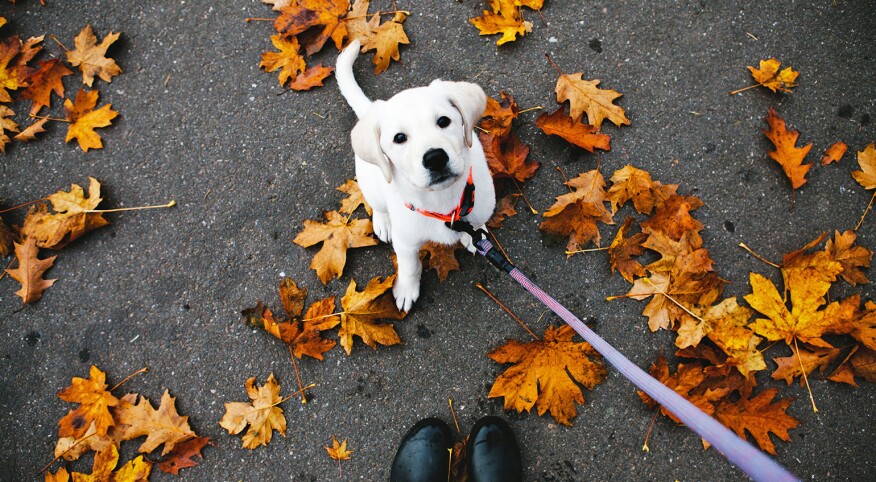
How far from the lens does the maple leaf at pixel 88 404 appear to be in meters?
2.77

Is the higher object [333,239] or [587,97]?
[587,97]

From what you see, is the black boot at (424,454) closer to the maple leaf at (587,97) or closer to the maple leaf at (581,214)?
the maple leaf at (581,214)

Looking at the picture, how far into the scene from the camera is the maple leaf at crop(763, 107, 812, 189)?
9.05 ft

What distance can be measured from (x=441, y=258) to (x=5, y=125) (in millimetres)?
2974

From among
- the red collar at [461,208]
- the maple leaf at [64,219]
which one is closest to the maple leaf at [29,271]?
the maple leaf at [64,219]

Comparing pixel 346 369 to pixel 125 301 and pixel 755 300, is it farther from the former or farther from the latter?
pixel 755 300

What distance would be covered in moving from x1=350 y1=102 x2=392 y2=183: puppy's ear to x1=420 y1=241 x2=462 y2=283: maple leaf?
0.85m

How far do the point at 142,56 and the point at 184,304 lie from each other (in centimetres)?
174

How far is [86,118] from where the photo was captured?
3.25 m

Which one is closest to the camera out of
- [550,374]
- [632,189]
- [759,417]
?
[759,417]

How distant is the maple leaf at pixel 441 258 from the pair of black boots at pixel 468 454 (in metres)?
0.81

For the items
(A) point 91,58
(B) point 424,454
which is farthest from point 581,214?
(A) point 91,58

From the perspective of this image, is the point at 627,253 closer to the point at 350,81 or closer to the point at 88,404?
the point at 350,81

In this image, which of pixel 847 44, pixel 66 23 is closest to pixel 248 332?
pixel 66 23
